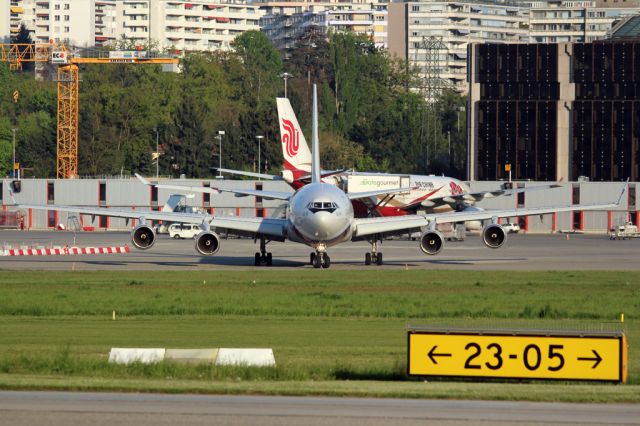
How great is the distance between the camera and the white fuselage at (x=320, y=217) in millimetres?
60562

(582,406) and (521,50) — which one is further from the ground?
(521,50)

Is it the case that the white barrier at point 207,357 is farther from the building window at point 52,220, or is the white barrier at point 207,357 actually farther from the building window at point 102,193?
the building window at point 102,193

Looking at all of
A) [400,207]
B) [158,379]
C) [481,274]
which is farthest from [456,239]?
[158,379]

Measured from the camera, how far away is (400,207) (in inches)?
4085

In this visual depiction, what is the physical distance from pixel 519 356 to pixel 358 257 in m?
48.4

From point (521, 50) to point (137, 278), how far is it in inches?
3809

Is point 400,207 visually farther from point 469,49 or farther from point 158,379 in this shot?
point 158,379

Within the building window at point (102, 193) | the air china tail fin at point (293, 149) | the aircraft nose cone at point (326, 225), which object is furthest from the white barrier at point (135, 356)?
the building window at point (102, 193)

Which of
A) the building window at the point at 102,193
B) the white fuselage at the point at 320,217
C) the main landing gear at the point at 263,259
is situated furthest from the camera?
the building window at the point at 102,193

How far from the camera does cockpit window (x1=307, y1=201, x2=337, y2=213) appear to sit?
6056 centimetres

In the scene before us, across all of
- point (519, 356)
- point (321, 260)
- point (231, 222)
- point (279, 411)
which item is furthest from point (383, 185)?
point (279, 411)

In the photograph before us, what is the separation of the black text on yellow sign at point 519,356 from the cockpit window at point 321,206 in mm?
33766

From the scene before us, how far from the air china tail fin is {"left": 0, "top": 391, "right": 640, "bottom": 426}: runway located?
68.6 meters

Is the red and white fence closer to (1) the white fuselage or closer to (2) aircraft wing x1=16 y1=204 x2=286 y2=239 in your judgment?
(2) aircraft wing x1=16 y1=204 x2=286 y2=239
